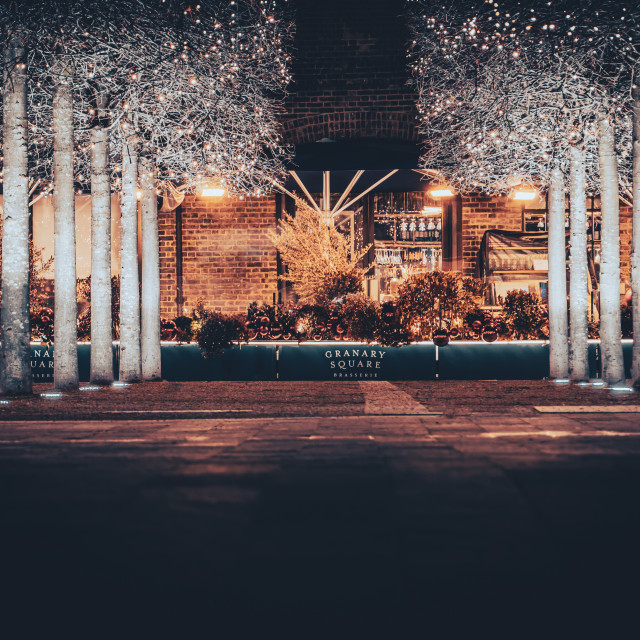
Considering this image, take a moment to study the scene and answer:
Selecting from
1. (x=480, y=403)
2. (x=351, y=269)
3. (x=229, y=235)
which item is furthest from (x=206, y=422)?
(x=229, y=235)

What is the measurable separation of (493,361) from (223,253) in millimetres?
8689

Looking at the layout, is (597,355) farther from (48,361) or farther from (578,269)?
(48,361)

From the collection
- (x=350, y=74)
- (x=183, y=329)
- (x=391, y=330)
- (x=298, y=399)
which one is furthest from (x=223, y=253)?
(x=298, y=399)

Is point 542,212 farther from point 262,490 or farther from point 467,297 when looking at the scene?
point 262,490

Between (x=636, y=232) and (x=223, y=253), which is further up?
(x=223, y=253)

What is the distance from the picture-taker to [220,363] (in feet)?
47.9

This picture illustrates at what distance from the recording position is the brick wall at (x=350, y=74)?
1905 centimetres

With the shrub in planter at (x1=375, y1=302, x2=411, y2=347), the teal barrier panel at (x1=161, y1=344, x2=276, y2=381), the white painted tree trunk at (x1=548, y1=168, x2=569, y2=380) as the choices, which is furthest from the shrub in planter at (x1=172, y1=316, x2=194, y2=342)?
the white painted tree trunk at (x1=548, y1=168, x2=569, y2=380)

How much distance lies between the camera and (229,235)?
67.7ft

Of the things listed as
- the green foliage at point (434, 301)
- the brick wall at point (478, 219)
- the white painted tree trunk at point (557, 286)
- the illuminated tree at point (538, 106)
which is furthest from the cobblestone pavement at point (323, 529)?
the brick wall at point (478, 219)

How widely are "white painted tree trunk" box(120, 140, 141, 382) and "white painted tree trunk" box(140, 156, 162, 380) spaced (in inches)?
12.0

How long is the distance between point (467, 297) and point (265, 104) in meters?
4.91

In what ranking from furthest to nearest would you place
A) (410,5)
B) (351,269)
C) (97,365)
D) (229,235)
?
(229,235) < (410,5) < (351,269) < (97,365)

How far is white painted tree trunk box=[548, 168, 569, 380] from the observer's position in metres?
13.6
